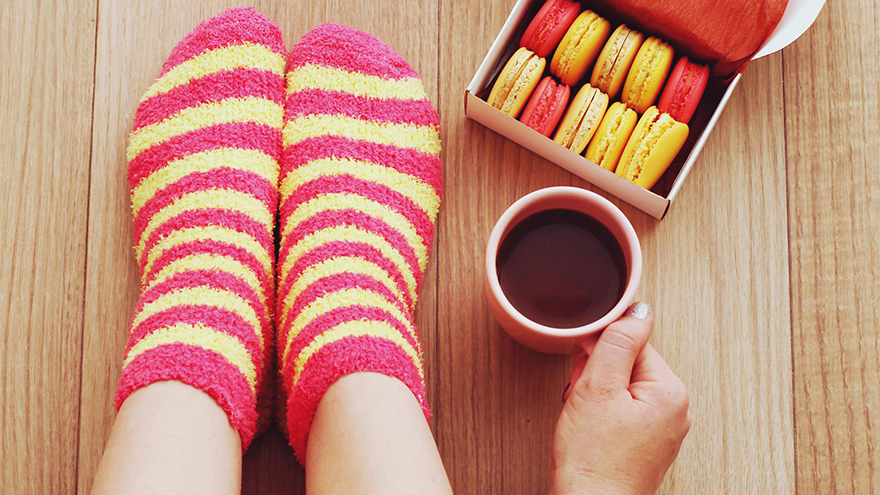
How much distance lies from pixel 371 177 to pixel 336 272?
0.38 ft

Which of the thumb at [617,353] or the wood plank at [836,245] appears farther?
the wood plank at [836,245]

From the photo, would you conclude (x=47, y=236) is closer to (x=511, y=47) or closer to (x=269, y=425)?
(x=269, y=425)

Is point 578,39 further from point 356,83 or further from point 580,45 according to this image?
point 356,83

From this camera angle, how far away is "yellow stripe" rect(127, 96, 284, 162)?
726 mm

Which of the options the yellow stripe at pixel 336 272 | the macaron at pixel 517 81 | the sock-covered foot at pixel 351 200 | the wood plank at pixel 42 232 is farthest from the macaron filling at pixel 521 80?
the wood plank at pixel 42 232

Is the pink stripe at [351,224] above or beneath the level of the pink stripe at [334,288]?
above

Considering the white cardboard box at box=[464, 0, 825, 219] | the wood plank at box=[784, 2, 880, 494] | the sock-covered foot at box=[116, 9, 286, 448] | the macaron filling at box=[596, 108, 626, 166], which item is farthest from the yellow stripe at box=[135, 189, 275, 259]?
the wood plank at box=[784, 2, 880, 494]

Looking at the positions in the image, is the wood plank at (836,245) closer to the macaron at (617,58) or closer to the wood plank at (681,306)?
the wood plank at (681,306)

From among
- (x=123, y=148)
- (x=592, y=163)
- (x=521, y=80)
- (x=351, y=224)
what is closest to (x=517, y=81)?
(x=521, y=80)

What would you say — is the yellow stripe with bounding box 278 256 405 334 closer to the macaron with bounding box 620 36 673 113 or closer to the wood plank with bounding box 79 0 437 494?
the wood plank with bounding box 79 0 437 494

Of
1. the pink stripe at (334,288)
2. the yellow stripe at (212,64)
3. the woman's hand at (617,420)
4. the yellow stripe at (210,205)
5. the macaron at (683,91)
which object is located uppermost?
the yellow stripe at (212,64)

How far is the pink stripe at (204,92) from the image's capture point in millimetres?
732

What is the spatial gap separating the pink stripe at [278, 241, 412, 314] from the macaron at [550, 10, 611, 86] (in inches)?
9.8

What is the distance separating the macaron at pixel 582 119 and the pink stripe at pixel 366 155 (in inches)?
5.4
